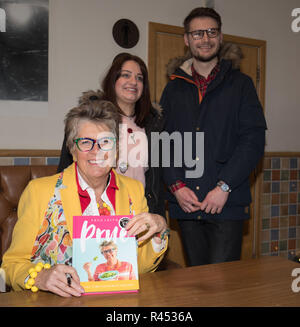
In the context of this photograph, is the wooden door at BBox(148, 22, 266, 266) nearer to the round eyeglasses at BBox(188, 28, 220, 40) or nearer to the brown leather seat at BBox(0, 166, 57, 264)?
the round eyeglasses at BBox(188, 28, 220, 40)

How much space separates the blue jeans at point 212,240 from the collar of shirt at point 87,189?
749mm

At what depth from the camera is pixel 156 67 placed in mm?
3137

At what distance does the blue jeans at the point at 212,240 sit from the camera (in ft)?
6.55

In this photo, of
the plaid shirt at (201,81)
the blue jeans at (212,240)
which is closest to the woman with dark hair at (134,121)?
the plaid shirt at (201,81)

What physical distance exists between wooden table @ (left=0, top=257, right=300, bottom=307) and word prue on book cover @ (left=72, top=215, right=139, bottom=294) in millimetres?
34

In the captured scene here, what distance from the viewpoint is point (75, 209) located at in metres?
1.33

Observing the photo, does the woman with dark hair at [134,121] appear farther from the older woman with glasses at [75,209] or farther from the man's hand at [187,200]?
the older woman with glasses at [75,209]

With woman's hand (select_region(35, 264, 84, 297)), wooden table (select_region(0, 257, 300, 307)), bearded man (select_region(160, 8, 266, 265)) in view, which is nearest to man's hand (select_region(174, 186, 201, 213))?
bearded man (select_region(160, 8, 266, 265))

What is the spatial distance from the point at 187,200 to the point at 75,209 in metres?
0.84

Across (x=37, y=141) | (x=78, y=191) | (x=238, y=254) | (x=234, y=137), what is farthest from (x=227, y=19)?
(x=78, y=191)

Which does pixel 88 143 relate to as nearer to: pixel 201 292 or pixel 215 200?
pixel 201 292

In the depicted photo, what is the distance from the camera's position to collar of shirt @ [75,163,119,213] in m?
1.39

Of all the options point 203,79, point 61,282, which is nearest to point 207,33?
point 203,79

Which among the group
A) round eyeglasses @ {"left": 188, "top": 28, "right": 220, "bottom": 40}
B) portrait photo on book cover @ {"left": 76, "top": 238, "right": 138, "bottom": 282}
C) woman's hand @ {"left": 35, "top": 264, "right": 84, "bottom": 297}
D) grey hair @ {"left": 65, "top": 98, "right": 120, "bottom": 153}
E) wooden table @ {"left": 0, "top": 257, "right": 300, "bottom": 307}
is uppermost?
round eyeglasses @ {"left": 188, "top": 28, "right": 220, "bottom": 40}
